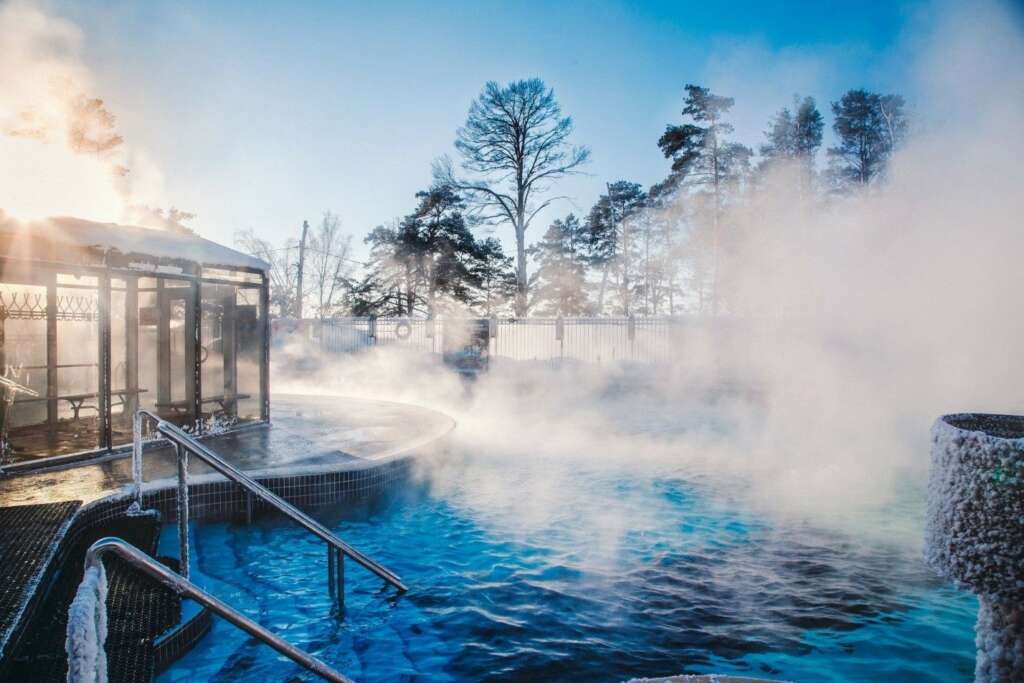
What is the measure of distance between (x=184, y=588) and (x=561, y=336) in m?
17.3

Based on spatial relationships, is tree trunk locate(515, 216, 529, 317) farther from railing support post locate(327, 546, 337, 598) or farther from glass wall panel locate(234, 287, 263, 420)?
railing support post locate(327, 546, 337, 598)

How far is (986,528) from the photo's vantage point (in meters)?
1.47

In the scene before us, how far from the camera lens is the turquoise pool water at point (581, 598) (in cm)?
325

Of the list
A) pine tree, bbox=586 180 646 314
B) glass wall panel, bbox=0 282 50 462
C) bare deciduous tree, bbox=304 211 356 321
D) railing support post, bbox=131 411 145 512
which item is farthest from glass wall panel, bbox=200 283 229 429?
bare deciduous tree, bbox=304 211 356 321

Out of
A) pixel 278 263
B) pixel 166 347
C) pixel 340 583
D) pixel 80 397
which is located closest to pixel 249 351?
pixel 166 347

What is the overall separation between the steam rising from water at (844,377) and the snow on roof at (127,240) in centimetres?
441

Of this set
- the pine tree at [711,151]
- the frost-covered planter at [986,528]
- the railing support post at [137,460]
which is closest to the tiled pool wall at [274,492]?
the railing support post at [137,460]

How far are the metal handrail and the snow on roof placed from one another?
15.6 feet

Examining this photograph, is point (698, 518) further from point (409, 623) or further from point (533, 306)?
point (533, 306)

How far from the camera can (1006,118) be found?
978 cm

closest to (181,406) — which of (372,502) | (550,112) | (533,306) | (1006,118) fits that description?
(372,502)

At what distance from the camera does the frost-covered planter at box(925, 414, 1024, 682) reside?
1.43 meters

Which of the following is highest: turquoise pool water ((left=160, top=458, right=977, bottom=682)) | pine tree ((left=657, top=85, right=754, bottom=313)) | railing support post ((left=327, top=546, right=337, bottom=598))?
pine tree ((left=657, top=85, right=754, bottom=313))

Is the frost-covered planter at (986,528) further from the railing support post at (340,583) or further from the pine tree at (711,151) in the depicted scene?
the pine tree at (711,151)
